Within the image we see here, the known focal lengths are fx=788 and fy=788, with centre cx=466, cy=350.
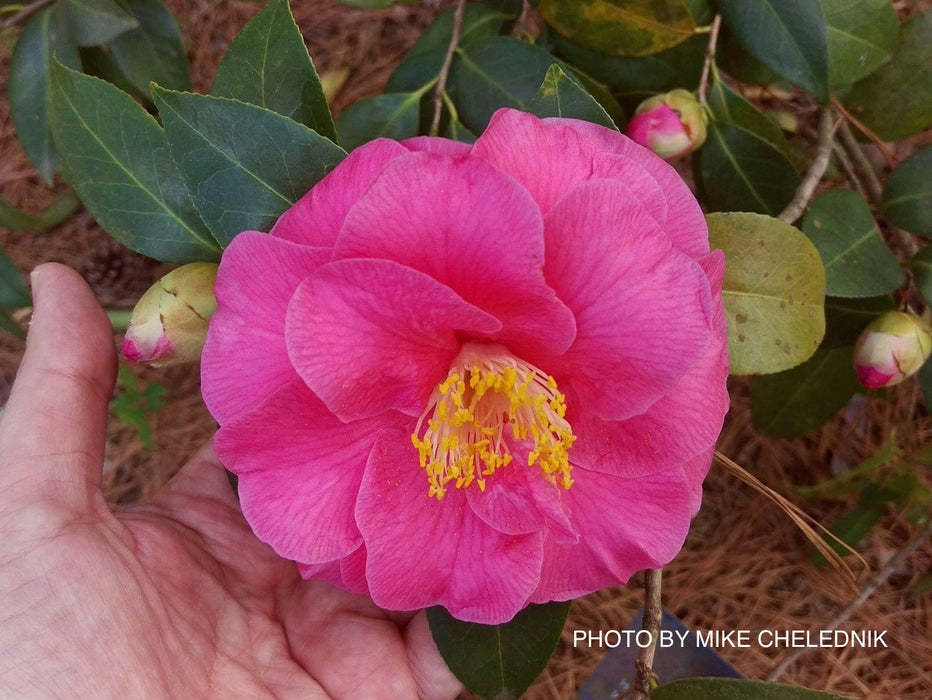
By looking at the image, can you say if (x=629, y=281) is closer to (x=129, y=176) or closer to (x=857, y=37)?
(x=129, y=176)

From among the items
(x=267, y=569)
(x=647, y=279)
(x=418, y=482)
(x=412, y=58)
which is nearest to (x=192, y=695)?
(x=267, y=569)

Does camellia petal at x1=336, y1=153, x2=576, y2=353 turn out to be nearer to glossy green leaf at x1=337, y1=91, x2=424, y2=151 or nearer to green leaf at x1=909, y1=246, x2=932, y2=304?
glossy green leaf at x1=337, y1=91, x2=424, y2=151

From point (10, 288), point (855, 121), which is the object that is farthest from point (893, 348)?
point (10, 288)

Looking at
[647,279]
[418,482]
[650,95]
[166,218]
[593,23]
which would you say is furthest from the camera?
[650,95]

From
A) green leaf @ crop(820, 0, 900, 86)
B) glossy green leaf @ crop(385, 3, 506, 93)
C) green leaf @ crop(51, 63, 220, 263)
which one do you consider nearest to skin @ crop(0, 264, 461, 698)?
green leaf @ crop(51, 63, 220, 263)

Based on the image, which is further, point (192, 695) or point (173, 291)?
point (192, 695)

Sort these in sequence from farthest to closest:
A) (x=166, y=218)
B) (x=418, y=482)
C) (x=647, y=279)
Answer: (x=166, y=218) → (x=418, y=482) → (x=647, y=279)

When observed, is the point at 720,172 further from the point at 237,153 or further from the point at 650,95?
the point at 237,153

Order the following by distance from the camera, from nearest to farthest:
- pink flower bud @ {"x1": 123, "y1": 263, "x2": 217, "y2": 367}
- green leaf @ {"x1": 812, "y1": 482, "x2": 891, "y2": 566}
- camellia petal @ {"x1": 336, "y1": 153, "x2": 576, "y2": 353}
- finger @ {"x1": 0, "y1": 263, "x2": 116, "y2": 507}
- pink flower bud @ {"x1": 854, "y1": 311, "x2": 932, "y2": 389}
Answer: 1. camellia petal @ {"x1": 336, "y1": 153, "x2": 576, "y2": 353}
2. pink flower bud @ {"x1": 123, "y1": 263, "x2": 217, "y2": 367}
3. finger @ {"x1": 0, "y1": 263, "x2": 116, "y2": 507}
4. pink flower bud @ {"x1": 854, "y1": 311, "x2": 932, "y2": 389}
5. green leaf @ {"x1": 812, "y1": 482, "x2": 891, "y2": 566}
